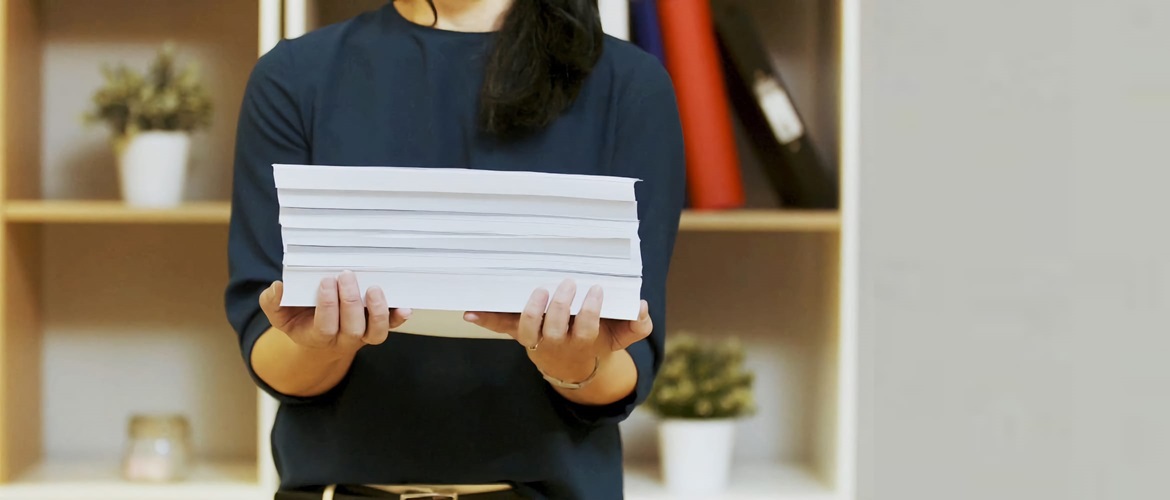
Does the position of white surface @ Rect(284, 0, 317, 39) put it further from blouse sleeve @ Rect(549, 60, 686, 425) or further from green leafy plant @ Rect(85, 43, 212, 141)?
blouse sleeve @ Rect(549, 60, 686, 425)

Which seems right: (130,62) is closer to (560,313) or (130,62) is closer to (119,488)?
(119,488)

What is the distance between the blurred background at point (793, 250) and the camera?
1.21 m

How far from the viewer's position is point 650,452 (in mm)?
1682

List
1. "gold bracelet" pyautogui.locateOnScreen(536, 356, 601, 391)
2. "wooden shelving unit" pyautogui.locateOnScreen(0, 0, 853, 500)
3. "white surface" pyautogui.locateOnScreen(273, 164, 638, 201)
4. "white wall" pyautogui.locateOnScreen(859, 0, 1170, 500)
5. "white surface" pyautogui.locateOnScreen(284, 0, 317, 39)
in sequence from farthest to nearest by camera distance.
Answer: "wooden shelving unit" pyautogui.locateOnScreen(0, 0, 853, 500) → "white surface" pyautogui.locateOnScreen(284, 0, 317, 39) → "white wall" pyautogui.locateOnScreen(859, 0, 1170, 500) → "gold bracelet" pyautogui.locateOnScreen(536, 356, 601, 391) → "white surface" pyautogui.locateOnScreen(273, 164, 638, 201)

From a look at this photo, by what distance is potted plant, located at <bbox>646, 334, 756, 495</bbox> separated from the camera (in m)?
1.48

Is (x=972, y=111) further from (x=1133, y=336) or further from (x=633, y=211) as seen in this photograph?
(x=633, y=211)

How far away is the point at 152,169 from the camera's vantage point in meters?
1.45

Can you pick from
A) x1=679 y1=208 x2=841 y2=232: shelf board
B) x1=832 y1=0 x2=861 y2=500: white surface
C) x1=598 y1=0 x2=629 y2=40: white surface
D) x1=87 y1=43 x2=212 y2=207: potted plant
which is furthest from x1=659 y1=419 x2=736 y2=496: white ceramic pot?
x1=87 y1=43 x2=212 y2=207: potted plant

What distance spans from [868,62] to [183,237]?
Result: 1.01 metres

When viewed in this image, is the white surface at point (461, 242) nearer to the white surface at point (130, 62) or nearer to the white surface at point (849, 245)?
the white surface at point (849, 245)

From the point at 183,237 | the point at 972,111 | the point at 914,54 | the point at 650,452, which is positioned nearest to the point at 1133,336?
the point at 972,111

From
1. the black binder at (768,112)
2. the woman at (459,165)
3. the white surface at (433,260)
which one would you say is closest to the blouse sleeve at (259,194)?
the woman at (459,165)

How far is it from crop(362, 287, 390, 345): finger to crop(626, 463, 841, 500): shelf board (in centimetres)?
81

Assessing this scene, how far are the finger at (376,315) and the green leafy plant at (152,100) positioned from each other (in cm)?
87
